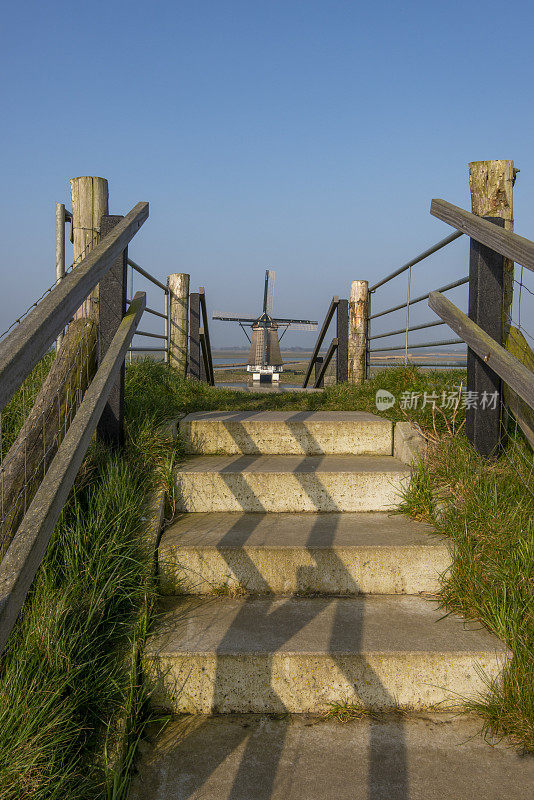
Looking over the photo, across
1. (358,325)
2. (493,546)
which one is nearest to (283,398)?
(358,325)

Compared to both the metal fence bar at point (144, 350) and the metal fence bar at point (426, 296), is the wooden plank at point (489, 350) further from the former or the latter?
the metal fence bar at point (144, 350)

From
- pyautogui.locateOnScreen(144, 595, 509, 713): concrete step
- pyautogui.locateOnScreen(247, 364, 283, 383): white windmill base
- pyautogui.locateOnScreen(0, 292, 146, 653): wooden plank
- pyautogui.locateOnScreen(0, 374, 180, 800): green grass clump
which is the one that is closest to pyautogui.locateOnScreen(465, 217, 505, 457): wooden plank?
pyautogui.locateOnScreen(144, 595, 509, 713): concrete step

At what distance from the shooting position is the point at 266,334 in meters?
33.5

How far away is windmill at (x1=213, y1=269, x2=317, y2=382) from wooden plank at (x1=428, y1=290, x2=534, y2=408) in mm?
28615

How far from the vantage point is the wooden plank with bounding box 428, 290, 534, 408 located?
7.21 ft

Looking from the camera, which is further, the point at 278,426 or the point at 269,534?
the point at 278,426

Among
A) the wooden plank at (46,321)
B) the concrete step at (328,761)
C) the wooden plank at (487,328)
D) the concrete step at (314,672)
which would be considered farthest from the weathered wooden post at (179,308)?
the concrete step at (328,761)

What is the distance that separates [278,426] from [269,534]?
1049 mm

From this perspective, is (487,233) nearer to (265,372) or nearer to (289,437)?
(289,437)

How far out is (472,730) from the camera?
5.89 feet

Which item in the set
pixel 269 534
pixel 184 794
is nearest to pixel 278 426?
pixel 269 534

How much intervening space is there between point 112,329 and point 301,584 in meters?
1.63

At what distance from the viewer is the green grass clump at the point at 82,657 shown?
4.76ft

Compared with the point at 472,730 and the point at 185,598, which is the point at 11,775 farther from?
the point at 472,730
